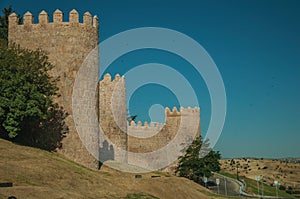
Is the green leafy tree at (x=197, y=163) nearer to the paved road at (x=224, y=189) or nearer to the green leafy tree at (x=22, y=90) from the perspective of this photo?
the paved road at (x=224, y=189)

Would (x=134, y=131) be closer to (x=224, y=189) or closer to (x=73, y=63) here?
(x=224, y=189)

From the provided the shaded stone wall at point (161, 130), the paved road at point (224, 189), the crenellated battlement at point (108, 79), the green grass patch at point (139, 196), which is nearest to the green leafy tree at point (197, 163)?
the paved road at point (224, 189)

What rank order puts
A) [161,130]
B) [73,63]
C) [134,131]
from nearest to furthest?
[73,63], [134,131], [161,130]

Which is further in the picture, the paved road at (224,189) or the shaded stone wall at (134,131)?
the paved road at (224,189)

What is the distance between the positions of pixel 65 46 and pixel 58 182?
10851 mm

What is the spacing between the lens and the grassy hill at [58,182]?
1579 centimetres

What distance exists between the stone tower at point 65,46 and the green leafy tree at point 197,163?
15723 mm

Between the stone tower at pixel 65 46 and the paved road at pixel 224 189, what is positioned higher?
the stone tower at pixel 65 46

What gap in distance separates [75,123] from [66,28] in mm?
6241

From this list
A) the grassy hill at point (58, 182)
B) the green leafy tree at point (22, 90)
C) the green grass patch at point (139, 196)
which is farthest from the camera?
the green leafy tree at point (22, 90)

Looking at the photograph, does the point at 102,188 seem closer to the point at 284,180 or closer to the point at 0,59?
the point at 0,59

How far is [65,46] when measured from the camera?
25938 mm

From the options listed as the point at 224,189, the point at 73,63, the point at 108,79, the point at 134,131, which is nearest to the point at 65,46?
the point at 73,63

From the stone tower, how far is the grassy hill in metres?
1.69
